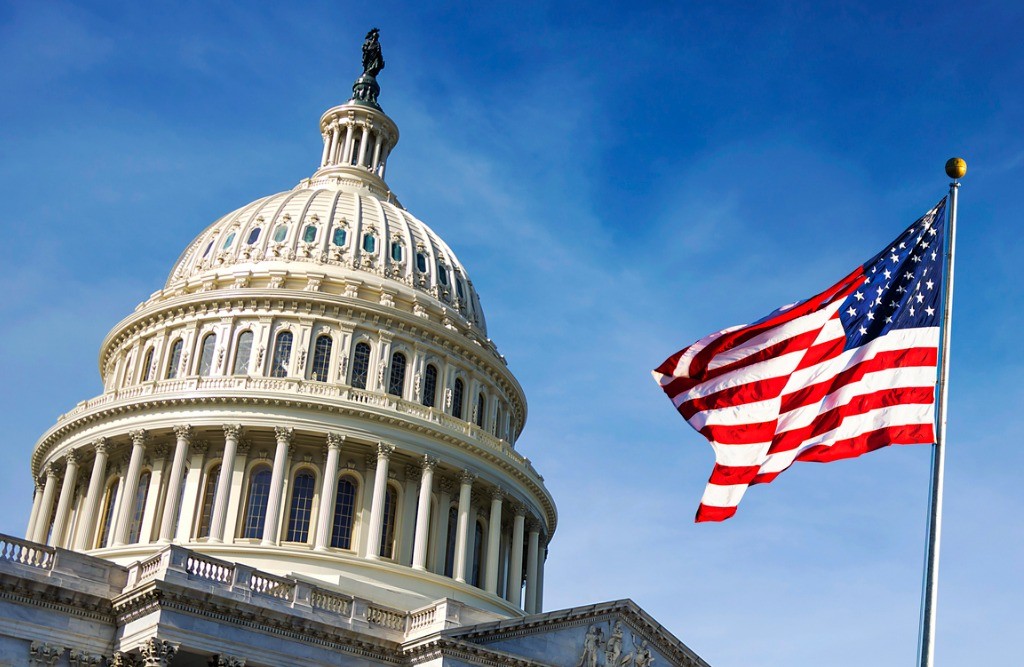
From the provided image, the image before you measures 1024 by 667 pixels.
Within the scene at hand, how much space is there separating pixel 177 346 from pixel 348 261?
407 inches

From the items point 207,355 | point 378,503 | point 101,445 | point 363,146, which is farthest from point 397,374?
point 363,146

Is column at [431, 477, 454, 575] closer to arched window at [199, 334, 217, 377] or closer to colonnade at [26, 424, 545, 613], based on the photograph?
colonnade at [26, 424, 545, 613]

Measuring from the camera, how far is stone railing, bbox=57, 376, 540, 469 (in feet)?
194

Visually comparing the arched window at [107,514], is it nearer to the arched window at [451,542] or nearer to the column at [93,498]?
the column at [93,498]

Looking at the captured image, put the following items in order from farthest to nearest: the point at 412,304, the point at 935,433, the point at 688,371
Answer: the point at 412,304
the point at 688,371
the point at 935,433

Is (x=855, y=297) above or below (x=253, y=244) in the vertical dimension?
below

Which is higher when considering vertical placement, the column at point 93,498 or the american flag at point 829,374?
the column at point 93,498

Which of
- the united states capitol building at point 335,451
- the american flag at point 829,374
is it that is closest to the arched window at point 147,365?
the united states capitol building at point 335,451

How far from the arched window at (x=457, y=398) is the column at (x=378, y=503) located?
7547mm

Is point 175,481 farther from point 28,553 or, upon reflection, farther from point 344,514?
point 28,553

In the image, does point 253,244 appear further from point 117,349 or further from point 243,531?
point 243,531

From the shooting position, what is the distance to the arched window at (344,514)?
2266 inches

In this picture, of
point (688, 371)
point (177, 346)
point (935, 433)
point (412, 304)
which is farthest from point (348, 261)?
point (935, 433)

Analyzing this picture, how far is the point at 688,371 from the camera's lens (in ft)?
76.0
